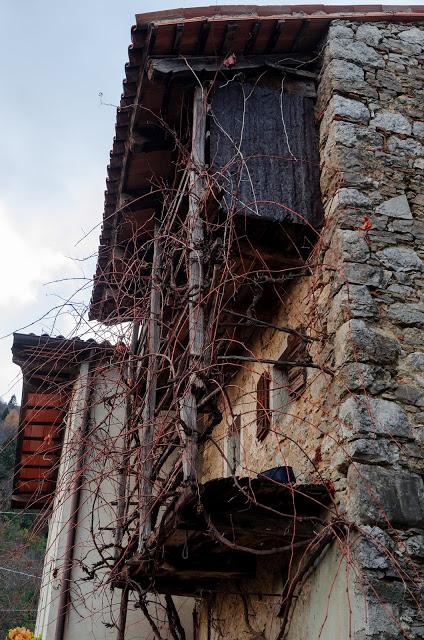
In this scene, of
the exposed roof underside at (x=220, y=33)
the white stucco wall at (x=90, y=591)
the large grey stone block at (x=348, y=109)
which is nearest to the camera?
the large grey stone block at (x=348, y=109)

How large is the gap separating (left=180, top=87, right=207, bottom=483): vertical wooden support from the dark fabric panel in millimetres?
109

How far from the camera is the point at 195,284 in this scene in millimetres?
4715

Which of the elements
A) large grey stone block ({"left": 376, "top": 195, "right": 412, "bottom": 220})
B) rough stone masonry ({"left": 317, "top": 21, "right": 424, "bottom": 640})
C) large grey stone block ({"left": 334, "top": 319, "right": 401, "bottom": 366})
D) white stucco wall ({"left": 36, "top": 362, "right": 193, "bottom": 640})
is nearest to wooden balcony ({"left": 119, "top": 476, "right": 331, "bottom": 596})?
rough stone masonry ({"left": 317, "top": 21, "right": 424, "bottom": 640})

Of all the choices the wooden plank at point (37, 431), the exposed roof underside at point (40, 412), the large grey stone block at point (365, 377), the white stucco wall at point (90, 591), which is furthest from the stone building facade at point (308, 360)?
the wooden plank at point (37, 431)

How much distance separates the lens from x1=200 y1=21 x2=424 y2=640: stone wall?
3.87m

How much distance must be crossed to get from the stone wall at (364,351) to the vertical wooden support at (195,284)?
0.28 metres

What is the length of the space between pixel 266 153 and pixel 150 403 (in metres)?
2.10

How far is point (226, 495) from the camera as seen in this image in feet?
13.3

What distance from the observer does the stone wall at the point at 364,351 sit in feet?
12.7

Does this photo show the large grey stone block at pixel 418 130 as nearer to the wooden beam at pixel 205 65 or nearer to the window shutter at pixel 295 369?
the wooden beam at pixel 205 65

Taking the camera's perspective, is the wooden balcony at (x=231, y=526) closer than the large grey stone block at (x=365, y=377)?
Yes

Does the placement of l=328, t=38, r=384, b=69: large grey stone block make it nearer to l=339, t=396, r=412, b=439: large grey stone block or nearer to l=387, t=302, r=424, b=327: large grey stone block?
l=387, t=302, r=424, b=327: large grey stone block

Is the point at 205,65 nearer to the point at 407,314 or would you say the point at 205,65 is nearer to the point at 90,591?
the point at 407,314

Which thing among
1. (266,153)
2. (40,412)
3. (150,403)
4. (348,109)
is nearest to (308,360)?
(150,403)
